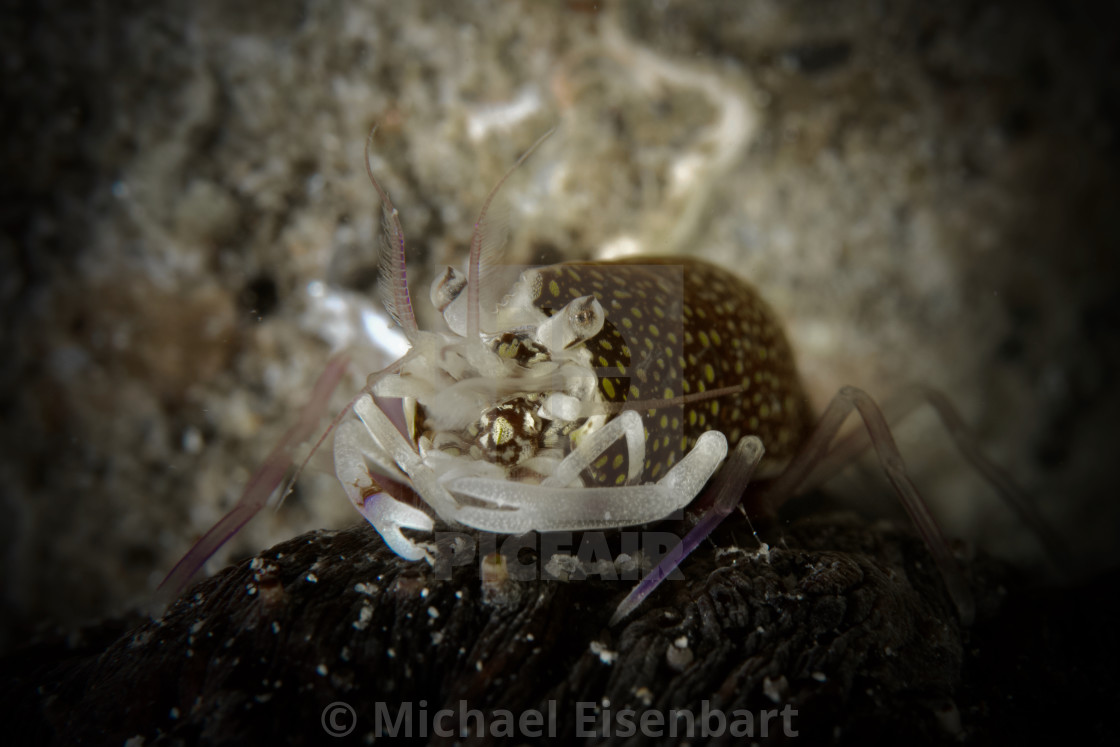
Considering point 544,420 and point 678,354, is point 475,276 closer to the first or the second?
point 544,420

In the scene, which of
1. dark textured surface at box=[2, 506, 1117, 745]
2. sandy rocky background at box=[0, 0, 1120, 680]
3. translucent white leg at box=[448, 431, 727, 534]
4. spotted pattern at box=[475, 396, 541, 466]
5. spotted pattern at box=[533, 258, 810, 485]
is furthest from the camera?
sandy rocky background at box=[0, 0, 1120, 680]

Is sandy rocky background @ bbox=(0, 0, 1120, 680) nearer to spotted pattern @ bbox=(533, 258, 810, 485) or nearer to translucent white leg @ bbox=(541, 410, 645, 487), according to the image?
spotted pattern @ bbox=(533, 258, 810, 485)

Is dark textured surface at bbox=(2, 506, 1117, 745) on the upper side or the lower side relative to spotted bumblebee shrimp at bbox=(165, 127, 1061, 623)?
lower

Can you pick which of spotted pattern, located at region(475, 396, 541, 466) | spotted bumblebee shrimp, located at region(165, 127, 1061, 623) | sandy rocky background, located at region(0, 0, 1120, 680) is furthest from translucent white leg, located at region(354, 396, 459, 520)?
sandy rocky background, located at region(0, 0, 1120, 680)

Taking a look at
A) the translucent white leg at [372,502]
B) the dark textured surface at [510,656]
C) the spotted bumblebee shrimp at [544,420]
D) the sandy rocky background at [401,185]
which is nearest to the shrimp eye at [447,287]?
the spotted bumblebee shrimp at [544,420]

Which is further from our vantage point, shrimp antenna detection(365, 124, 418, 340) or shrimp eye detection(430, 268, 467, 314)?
shrimp eye detection(430, 268, 467, 314)

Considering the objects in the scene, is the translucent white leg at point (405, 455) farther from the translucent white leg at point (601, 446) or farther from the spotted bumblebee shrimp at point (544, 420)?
the translucent white leg at point (601, 446)

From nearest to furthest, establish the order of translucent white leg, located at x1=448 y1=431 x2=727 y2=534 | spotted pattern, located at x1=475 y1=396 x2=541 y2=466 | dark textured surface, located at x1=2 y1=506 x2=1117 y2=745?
dark textured surface, located at x1=2 y1=506 x2=1117 y2=745, translucent white leg, located at x1=448 y1=431 x2=727 y2=534, spotted pattern, located at x1=475 y1=396 x2=541 y2=466
